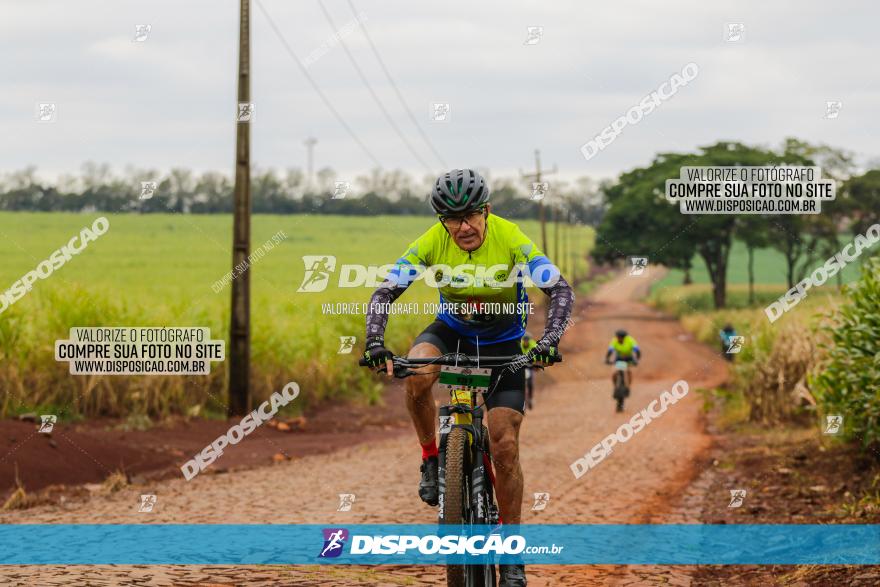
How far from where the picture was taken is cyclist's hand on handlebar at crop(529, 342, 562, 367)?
598 cm

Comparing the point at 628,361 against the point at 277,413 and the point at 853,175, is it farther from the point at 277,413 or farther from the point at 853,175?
the point at 853,175

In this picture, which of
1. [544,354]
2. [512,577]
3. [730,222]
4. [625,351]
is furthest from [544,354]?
[730,222]

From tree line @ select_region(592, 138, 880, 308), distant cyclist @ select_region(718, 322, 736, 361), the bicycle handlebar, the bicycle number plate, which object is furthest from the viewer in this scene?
tree line @ select_region(592, 138, 880, 308)

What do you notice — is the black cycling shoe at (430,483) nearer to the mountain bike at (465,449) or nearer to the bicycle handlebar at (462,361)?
the mountain bike at (465,449)

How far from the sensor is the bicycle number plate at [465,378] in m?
6.02

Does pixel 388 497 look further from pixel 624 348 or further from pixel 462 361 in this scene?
pixel 624 348

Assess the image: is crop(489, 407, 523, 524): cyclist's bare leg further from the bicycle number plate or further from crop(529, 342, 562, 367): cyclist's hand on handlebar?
crop(529, 342, 562, 367): cyclist's hand on handlebar

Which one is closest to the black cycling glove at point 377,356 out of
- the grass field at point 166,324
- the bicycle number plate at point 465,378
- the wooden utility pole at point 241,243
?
the bicycle number plate at point 465,378

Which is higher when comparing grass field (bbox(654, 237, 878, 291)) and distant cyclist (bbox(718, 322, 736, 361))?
grass field (bbox(654, 237, 878, 291))

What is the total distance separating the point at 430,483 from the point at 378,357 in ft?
3.09

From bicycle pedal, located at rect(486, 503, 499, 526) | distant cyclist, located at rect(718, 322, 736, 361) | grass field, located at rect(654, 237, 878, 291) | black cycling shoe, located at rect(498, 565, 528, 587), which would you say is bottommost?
black cycling shoe, located at rect(498, 565, 528, 587)

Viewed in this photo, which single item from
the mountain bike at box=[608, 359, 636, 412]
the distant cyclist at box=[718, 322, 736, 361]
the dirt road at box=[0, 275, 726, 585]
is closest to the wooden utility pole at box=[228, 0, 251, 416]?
the dirt road at box=[0, 275, 726, 585]

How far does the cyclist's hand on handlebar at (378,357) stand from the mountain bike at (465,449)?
0.16 feet

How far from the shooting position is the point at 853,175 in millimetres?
58906
